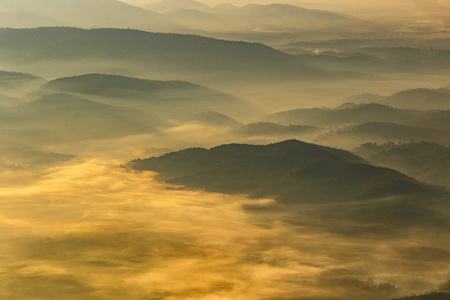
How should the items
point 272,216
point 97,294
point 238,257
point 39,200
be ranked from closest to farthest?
point 97,294, point 238,257, point 272,216, point 39,200

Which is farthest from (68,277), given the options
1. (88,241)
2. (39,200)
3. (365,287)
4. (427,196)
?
(427,196)

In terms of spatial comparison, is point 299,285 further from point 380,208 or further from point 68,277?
point 380,208

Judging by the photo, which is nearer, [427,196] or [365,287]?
[365,287]

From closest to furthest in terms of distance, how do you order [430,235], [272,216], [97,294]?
[97,294], [430,235], [272,216]

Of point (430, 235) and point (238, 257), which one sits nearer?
point (238, 257)

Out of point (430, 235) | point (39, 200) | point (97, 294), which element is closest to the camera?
point (97, 294)

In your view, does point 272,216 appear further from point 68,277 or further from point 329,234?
point 68,277

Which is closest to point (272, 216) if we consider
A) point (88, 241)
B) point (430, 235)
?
point (430, 235)

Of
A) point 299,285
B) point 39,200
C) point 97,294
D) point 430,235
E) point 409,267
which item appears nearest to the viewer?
point 97,294
